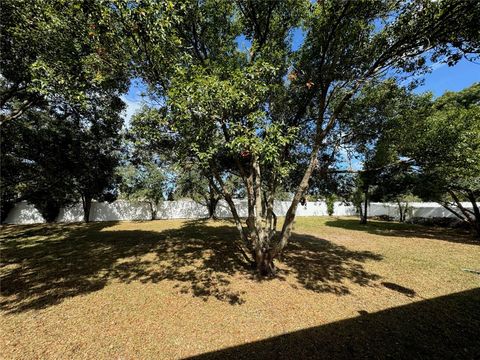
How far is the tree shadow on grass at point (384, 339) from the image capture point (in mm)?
2781

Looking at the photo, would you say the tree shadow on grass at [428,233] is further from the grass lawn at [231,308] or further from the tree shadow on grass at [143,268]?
the tree shadow on grass at [143,268]

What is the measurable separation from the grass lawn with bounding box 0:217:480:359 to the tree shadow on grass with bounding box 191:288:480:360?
0.05 ft

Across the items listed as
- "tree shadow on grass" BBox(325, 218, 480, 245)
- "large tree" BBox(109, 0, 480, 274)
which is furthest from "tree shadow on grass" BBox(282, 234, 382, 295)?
"tree shadow on grass" BBox(325, 218, 480, 245)

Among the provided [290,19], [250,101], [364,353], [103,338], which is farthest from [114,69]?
[364,353]

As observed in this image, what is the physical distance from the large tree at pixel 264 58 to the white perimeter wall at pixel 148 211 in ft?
58.2

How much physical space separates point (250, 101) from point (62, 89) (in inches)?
137

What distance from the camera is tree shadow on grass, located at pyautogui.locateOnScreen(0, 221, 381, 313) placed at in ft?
14.6

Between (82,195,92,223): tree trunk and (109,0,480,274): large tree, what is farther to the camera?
(82,195,92,223): tree trunk

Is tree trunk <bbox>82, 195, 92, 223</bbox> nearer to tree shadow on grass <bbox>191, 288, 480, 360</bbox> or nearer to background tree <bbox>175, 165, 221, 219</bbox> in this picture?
background tree <bbox>175, 165, 221, 219</bbox>

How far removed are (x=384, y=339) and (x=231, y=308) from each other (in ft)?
7.56

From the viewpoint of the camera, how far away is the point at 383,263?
666cm

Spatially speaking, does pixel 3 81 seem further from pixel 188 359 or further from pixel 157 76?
pixel 188 359

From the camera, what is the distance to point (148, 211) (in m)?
21.8

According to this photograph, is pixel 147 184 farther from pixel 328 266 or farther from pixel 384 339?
pixel 384 339
